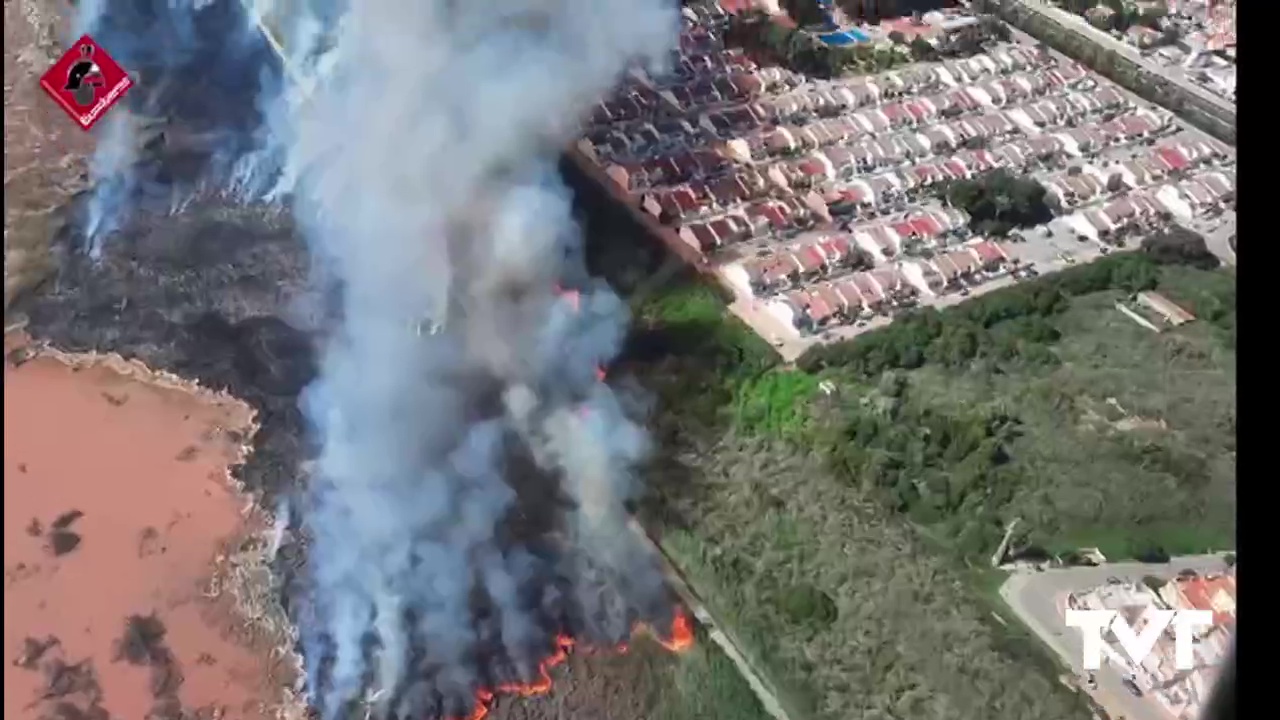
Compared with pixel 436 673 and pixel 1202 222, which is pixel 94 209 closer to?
pixel 436 673

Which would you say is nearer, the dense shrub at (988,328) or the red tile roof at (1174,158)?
the dense shrub at (988,328)

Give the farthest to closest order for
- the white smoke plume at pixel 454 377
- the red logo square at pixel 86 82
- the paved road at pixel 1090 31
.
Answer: the paved road at pixel 1090 31 → the red logo square at pixel 86 82 → the white smoke plume at pixel 454 377

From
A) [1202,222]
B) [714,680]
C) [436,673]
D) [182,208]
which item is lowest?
[1202,222]

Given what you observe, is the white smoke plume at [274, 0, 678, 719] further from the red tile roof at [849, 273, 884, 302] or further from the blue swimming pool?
the blue swimming pool

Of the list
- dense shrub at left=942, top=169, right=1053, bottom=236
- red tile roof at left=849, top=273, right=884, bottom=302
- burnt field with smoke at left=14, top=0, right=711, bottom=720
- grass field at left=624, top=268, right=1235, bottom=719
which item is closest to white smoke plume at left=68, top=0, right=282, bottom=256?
burnt field with smoke at left=14, top=0, right=711, bottom=720

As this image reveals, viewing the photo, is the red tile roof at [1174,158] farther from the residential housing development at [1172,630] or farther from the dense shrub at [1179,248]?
the residential housing development at [1172,630]

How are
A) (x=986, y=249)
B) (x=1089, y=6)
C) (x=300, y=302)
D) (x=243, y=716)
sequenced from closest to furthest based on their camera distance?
(x=243, y=716)
(x=300, y=302)
(x=986, y=249)
(x=1089, y=6)

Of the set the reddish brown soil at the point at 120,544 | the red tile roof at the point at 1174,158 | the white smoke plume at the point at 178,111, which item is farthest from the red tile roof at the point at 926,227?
the reddish brown soil at the point at 120,544
